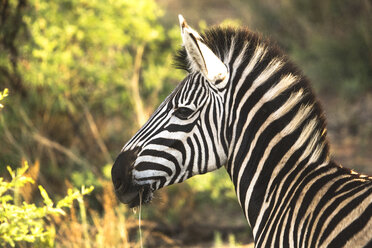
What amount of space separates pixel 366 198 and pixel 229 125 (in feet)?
2.80

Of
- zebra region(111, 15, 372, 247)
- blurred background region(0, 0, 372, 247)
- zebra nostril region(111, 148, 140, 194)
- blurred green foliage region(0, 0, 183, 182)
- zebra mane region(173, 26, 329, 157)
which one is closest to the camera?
zebra region(111, 15, 372, 247)

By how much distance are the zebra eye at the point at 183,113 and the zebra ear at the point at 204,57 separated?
0.71 ft

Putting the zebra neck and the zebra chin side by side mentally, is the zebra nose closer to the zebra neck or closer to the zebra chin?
the zebra chin

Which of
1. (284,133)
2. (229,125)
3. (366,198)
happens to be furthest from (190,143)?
(366,198)

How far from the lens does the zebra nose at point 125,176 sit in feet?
9.69

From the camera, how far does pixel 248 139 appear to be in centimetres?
288

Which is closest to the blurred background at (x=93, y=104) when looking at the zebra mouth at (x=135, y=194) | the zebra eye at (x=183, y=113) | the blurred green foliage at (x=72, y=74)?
the blurred green foliage at (x=72, y=74)

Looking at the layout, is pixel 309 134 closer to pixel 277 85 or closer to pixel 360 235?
pixel 277 85

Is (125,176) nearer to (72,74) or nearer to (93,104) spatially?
(72,74)

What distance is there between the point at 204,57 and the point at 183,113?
358mm

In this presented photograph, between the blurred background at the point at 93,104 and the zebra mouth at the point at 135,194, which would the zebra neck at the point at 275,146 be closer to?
the zebra mouth at the point at 135,194

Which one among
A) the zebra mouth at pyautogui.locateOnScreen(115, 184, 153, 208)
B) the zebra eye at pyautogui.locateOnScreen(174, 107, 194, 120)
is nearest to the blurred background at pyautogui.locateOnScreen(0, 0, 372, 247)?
the zebra mouth at pyautogui.locateOnScreen(115, 184, 153, 208)

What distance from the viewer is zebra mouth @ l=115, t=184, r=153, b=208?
2994mm

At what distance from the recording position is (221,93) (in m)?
2.87
